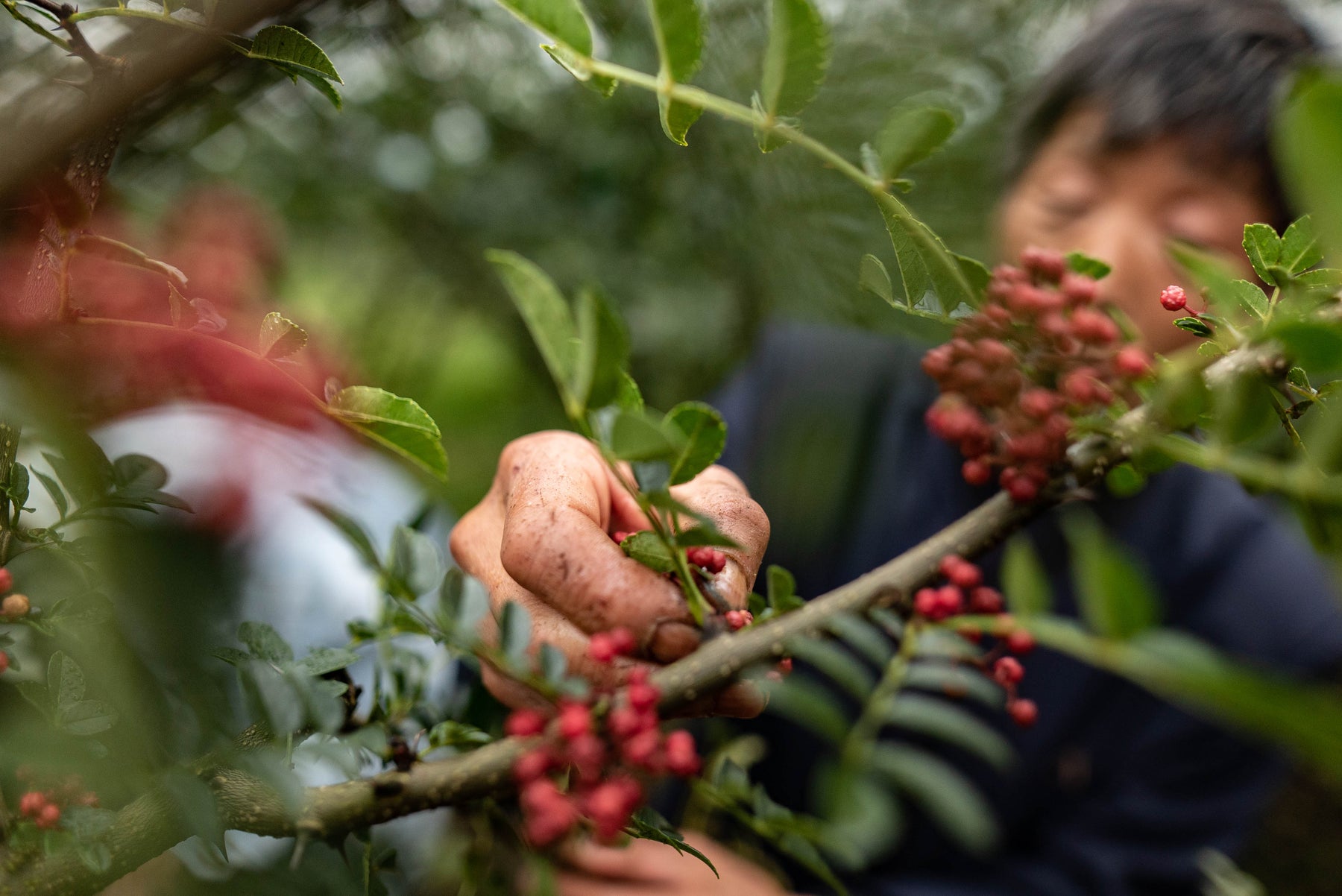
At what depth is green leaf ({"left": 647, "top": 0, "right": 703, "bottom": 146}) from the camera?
23 cm

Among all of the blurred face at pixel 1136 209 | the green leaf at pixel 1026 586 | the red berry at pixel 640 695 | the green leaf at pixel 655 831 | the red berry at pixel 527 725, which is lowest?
the green leaf at pixel 655 831

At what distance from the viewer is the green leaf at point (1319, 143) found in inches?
5.7

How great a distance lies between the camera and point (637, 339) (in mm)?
1207

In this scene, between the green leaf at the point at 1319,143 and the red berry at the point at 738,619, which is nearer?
the green leaf at the point at 1319,143

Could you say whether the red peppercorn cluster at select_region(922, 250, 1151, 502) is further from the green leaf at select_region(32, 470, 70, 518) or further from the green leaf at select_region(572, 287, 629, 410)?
the green leaf at select_region(32, 470, 70, 518)

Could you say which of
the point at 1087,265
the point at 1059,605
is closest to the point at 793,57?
the point at 1087,265

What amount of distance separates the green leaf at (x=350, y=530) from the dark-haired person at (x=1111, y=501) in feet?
2.89

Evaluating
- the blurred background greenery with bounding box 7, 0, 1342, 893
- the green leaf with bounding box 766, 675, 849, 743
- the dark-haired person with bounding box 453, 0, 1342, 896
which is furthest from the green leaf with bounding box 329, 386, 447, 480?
the dark-haired person with bounding box 453, 0, 1342, 896

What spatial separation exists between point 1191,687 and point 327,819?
0.25m

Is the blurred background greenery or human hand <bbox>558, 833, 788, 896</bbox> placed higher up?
the blurred background greenery

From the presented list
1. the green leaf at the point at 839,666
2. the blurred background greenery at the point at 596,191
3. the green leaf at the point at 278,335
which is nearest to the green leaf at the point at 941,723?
the green leaf at the point at 839,666

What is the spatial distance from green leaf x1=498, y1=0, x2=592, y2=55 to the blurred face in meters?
1.02

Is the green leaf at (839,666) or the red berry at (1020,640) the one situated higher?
the red berry at (1020,640)

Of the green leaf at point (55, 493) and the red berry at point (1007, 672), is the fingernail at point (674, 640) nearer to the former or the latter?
the red berry at point (1007, 672)
